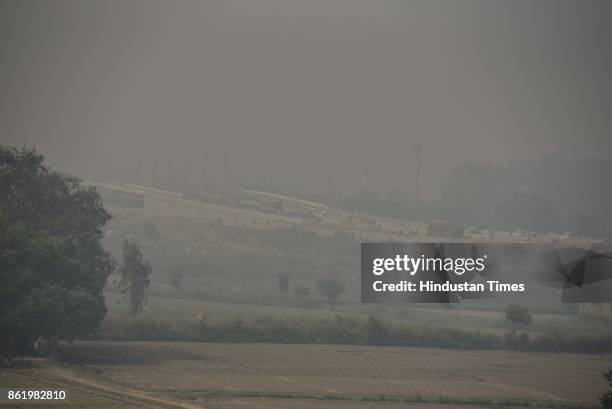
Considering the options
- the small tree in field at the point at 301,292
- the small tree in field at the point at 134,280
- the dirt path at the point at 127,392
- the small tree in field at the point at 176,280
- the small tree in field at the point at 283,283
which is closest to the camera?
the dirt path at the point at 127,392

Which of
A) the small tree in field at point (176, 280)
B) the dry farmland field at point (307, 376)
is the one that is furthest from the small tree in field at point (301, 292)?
the dry farmland field at point (307, 376)

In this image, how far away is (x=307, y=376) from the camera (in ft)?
170

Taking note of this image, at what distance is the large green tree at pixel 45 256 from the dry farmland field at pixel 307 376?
192 centimetres

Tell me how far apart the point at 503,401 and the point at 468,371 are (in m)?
7.61

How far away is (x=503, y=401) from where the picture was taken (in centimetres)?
4844

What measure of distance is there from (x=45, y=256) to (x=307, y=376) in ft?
48.4

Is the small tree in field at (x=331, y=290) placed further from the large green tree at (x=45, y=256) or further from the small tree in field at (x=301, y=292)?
the large green tree at (x=45, y=256)

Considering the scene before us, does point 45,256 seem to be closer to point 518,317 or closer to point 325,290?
point 325,290

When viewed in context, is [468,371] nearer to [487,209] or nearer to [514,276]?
[514,276]

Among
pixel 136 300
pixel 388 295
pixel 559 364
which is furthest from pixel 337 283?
pixel 559 364

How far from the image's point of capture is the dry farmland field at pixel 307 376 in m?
44.8

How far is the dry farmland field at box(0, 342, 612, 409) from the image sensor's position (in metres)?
44.8

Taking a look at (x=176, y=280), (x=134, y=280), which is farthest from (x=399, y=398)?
(x=176, y=280)

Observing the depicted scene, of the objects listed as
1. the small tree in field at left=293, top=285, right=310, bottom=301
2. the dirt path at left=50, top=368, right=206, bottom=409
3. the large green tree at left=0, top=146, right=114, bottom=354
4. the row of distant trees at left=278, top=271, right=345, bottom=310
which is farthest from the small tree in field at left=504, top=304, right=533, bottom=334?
the dirt path at left=50, top=368, right=206, bottom=409
